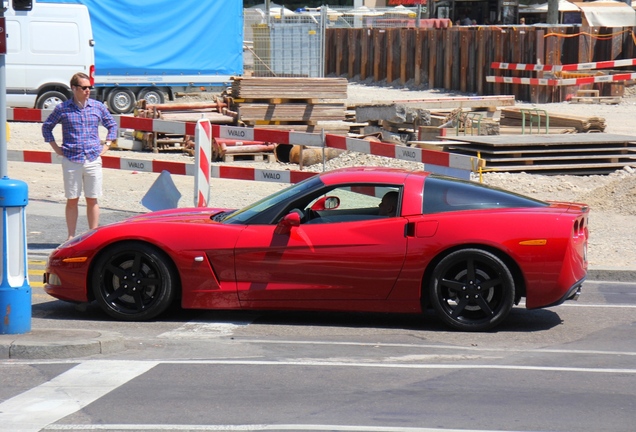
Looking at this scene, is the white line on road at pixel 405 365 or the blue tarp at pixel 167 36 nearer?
the white line on road at pixel 405 365

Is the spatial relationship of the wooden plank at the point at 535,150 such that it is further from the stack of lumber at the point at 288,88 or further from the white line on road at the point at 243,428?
the white line on road at the point at 243,428

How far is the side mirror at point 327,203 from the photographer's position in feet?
28.5

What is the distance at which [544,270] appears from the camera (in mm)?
8031

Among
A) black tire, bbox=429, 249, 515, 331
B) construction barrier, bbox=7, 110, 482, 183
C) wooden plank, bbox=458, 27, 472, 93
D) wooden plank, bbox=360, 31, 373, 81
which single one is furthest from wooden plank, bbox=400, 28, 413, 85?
black tire, bbox=429, 249, 515, 331

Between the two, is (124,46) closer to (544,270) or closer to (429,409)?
(544,270)

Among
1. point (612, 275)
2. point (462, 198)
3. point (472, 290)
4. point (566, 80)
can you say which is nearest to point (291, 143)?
point (612, 275)

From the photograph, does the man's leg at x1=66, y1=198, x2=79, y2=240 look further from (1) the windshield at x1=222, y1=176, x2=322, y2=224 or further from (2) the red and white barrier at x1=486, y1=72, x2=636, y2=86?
(2) the red and white barrier at x1=486, y1=72, x2=636, y2=86

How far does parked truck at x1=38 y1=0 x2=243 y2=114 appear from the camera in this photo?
27250mm

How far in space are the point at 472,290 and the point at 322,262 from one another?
1.19 m

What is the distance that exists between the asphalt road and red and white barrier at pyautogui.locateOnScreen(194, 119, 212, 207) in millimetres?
3870

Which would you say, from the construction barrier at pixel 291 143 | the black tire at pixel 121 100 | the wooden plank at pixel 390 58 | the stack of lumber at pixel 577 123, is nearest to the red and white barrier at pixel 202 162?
the construction barrier at pixel 291 143

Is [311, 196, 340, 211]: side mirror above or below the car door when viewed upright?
above

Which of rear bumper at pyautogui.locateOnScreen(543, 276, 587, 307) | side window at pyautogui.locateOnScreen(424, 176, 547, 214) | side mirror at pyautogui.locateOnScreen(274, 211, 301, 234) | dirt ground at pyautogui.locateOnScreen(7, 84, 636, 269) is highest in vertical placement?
side window at pyautogui.locateOnScreen(424, 176, 547, 214)

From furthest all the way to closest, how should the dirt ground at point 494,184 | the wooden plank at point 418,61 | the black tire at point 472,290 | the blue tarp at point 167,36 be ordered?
the wooden plank at point 418,61 < the blue tarp at point 167,36 < the dirt ground at point 494,184 < the black tire at point 472,290
